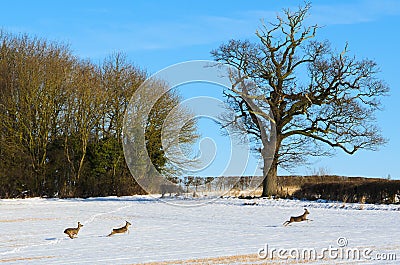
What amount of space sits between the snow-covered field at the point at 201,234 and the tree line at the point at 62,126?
27.3ft

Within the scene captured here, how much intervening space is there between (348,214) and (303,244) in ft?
23.4

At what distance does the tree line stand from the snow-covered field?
8.33m

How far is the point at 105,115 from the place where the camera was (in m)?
32.1

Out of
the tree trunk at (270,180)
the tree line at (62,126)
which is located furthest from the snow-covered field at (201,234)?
the tree line at (62,126)

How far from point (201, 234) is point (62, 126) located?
19666mm

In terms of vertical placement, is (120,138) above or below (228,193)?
above

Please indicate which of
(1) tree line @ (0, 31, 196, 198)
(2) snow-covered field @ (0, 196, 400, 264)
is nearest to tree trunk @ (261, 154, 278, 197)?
(2) snow-covered field @ (0, 196, 400, 264)

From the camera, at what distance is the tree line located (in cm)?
3003

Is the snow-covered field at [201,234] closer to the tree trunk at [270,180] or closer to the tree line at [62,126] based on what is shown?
the tree trunk at [270,180]

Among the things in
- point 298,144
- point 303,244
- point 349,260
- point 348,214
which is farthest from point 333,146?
point 349,260

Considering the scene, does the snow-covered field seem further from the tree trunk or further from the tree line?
the tree line

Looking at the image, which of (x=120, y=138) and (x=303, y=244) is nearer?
(x=303, y=244)

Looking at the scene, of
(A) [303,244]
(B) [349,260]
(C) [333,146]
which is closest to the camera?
(B) [349,260]

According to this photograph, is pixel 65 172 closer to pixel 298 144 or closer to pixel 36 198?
pixel 36 198
